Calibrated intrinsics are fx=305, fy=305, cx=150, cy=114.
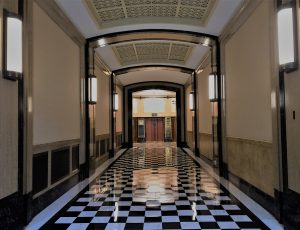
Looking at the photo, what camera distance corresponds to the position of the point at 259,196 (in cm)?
490

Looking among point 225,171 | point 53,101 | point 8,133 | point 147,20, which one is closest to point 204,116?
point 225,171

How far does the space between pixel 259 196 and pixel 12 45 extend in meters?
4.18

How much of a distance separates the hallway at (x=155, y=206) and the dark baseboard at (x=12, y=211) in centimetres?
24

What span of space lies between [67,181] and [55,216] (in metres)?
1.93

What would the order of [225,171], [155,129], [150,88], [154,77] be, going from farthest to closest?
[155,129], [150,88], [154,77], [225,171]

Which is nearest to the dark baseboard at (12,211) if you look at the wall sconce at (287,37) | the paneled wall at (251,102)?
the paneled wall at (251,102)

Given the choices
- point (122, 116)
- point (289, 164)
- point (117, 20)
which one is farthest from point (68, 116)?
point (122, 116)

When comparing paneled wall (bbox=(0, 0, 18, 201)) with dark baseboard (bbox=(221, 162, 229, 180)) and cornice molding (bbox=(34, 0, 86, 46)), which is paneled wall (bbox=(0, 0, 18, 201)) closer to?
cornice molding (bbox=(34, 0, 86, 46))

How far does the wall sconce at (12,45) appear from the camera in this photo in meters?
3.38

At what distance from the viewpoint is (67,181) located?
245 inches

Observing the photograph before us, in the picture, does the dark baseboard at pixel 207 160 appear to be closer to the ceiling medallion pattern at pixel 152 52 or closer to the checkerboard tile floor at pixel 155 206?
the checkerboard tile floor at pixel 155 206

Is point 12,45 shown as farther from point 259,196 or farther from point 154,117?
point 154,117

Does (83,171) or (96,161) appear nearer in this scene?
(83,171)

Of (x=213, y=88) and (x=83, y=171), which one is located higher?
(x=213, y=88)
